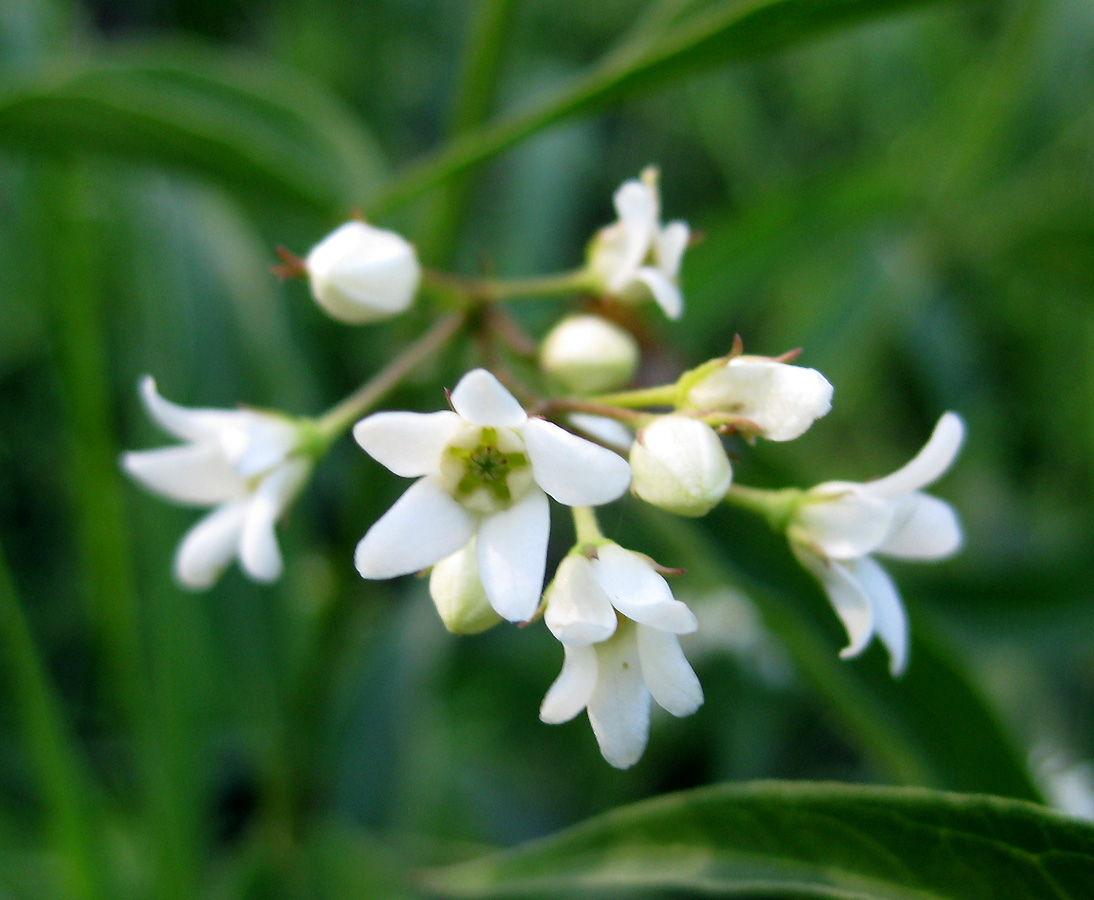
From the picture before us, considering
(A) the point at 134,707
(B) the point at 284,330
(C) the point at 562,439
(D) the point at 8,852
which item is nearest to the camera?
(C) the point at 562,439

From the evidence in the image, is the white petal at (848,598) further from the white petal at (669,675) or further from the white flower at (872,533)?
the white petal at (669,675)

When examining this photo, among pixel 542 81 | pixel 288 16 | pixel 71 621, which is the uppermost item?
pixel 288 16

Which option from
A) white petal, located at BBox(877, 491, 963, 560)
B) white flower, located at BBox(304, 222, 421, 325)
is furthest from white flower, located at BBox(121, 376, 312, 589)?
white petal, located at BBox(877, 491, 963, 560)

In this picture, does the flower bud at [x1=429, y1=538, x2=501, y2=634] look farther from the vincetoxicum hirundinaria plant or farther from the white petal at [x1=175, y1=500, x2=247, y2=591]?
the white petal at [x1=175, y1=500, x2=247, y2=591]

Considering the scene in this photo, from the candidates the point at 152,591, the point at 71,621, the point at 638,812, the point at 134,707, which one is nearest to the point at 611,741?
the point at 638,812

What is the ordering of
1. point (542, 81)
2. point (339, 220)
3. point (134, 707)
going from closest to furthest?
point (339, 220)
point (134, 707)
point (542, 81)

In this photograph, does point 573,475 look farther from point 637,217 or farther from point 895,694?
point 895,694

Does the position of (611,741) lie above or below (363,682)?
below

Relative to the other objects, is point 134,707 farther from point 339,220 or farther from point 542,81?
point 542,81

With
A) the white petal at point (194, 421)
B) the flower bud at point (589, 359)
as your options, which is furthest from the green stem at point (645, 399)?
the white petal at point (194, 421)
